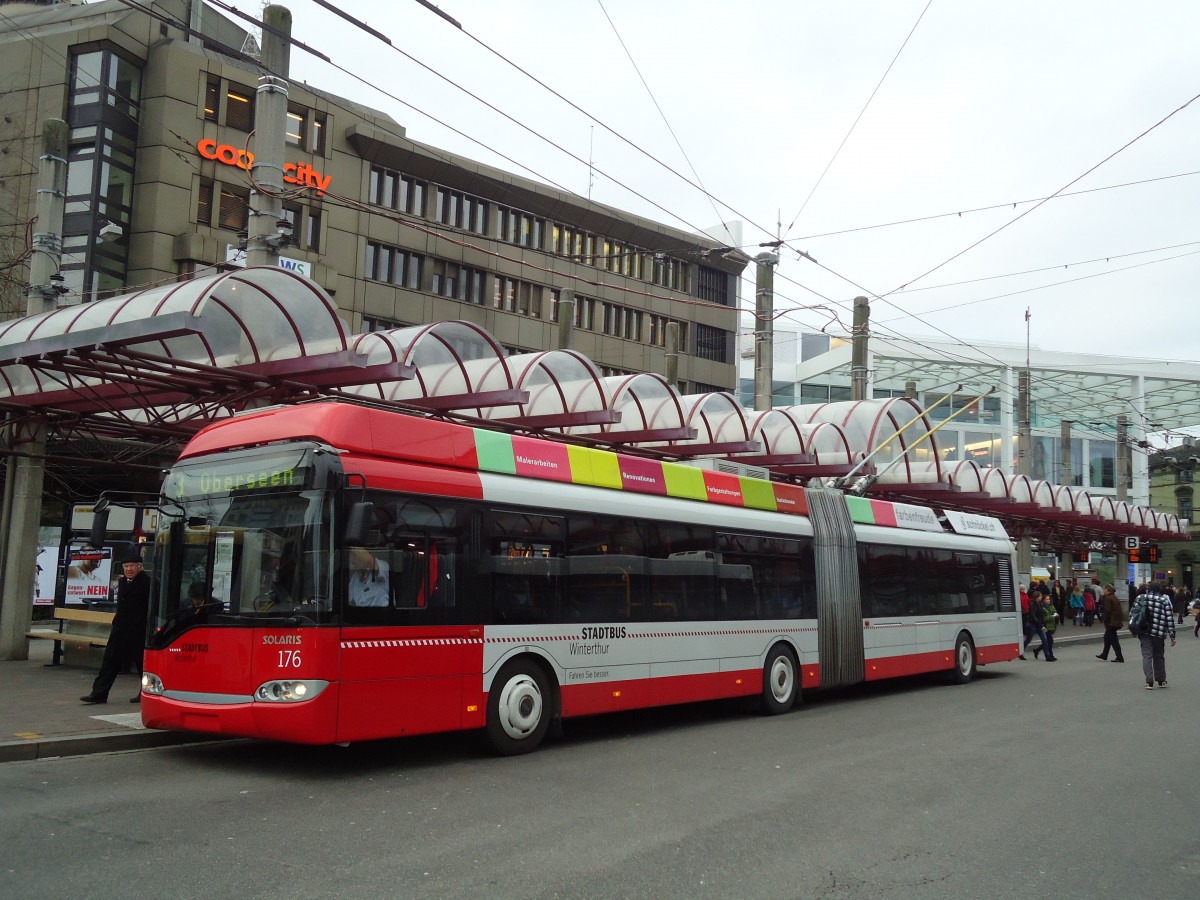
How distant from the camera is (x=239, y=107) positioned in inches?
1443

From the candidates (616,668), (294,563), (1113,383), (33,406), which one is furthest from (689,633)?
(1113,383)

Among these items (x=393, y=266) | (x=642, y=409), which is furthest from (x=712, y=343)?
(x=642, y=409)

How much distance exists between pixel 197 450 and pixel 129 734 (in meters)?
2.67

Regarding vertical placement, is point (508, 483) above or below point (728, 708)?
above

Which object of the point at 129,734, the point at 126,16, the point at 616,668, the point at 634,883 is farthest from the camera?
the point at 126,16

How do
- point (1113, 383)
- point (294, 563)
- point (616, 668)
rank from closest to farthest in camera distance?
point (294, 563) < point (616, 668) < point (1113, 383)

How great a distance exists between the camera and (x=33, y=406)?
628 inches

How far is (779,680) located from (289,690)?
307 inches

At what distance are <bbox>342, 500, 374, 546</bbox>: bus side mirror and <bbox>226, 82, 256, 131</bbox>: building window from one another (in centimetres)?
3095

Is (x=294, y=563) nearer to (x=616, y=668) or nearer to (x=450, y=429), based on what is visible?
(x=450, y=429)

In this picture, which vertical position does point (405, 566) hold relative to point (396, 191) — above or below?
below

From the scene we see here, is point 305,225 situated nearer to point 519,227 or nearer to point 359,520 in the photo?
point 519,227

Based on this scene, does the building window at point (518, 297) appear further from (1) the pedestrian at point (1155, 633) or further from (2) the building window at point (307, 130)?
(1) the pedestrian at point (1155, 633)

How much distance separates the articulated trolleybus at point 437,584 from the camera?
362 inches
